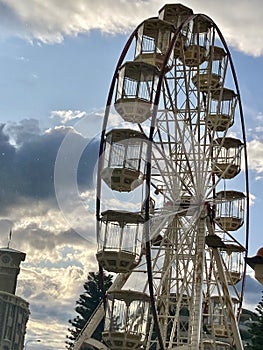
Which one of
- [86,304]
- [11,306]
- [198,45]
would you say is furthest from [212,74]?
[11,306]

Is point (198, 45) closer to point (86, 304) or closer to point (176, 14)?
point (176, 14)

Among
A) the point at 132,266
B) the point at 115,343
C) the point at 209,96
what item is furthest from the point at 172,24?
the point at 115,343

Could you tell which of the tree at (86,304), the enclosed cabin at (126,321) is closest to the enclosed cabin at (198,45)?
the enclosed cabin at (126,321)

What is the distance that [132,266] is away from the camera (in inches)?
1007

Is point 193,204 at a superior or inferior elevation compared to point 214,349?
superior

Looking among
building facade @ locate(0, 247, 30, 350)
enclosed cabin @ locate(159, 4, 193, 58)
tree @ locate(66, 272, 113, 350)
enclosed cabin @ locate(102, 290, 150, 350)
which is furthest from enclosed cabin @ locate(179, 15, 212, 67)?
building facade @ locate(0, 247, 30, 350)

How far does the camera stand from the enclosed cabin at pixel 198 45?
1173 inches

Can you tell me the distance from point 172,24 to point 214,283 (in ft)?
33.0

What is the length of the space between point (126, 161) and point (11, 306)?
5941cm

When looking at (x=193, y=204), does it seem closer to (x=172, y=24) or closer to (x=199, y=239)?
(x=199, y=239)

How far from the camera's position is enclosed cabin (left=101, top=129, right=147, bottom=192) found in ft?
85.1

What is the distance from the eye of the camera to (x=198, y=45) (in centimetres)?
2981

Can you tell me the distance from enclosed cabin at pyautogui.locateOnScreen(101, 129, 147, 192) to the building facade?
55.9 metres

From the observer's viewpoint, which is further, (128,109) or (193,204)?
(193,204)
